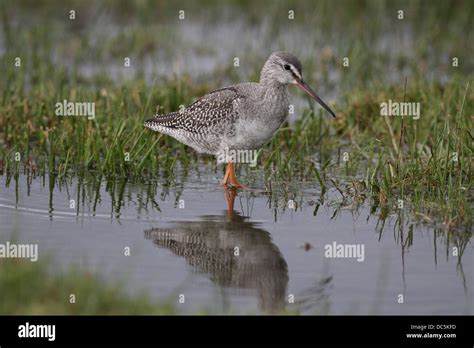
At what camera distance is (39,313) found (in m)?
7.30

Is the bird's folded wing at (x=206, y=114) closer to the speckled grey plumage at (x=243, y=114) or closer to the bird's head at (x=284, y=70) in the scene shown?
the speckled grey plumage at (x=243, y=114)

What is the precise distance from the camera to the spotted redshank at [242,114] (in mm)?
11438

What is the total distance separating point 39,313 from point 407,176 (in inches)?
211

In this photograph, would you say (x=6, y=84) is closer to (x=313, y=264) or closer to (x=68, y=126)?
(x=68, y=126)

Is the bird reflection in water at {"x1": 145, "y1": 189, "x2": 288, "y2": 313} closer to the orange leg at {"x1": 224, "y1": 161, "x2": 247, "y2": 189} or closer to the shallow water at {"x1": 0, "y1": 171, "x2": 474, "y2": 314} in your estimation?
the shallow water at {"x1": 0, "y1": 171, "x2": 474, "y2": 314}

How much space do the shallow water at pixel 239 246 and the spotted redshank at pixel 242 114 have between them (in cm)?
59

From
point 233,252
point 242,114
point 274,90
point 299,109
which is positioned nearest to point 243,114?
point 242,114

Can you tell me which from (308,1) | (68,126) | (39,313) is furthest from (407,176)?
(308,1)

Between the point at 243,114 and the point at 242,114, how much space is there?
0.01m

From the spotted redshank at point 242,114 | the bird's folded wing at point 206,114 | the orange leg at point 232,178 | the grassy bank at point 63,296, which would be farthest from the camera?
the orange leg at point 232,178

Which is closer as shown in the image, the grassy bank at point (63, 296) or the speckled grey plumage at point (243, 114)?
the grassy bank at point (63, 296)

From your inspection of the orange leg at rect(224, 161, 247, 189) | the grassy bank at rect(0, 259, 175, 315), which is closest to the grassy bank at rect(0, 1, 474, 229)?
the orange leg at rect(224, 161, 247, 189)

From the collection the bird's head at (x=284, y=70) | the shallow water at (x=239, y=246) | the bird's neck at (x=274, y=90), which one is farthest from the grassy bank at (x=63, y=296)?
the bird's head at (x=284, y=70)

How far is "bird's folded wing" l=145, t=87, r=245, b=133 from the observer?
11539 millimetres
